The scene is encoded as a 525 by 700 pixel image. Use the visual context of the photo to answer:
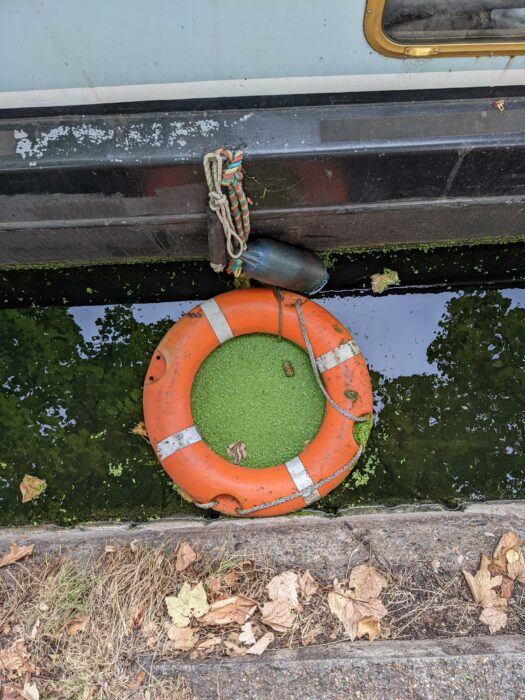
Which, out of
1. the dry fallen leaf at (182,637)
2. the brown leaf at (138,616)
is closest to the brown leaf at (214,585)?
the dry fallen leaf at (182,637)

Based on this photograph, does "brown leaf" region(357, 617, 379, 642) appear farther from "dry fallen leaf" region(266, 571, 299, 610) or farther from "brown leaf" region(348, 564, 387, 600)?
"dry fallen leaf" region(266, 571, 299, 610)

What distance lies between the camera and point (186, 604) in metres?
1.75

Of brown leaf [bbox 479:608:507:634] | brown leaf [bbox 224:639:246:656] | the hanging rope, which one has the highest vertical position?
the hanging rope

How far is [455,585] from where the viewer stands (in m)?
1.80

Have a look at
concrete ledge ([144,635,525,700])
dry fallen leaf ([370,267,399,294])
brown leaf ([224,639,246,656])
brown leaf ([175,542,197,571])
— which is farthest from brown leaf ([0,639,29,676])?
dry fallen leaf ([370,267,399,294])

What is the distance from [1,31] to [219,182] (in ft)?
2.41

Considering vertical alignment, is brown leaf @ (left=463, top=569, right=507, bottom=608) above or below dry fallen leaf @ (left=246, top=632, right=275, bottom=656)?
below

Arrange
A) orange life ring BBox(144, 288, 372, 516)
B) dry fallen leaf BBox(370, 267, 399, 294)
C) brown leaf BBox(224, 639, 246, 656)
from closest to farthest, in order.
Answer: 1. brown leaf BBox(224, 639, 246, 656)
2. orange life ring BBox(144, 288, 372, 516)
3. dry fallen leaf BBox(370, 267, 399, 294)

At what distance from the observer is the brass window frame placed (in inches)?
59.3

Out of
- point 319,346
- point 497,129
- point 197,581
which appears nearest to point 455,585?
point 197,581

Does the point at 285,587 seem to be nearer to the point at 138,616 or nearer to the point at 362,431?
the point at 138,616

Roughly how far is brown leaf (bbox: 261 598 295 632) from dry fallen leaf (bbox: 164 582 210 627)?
0.66ft

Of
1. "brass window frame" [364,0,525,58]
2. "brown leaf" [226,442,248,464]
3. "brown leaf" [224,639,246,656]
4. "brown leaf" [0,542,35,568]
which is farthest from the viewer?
"brown leaf" [226,442,248,464]

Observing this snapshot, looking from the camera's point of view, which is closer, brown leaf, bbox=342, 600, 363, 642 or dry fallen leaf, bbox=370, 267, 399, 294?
brown leaf, bbox=342, 600, 363, 642
